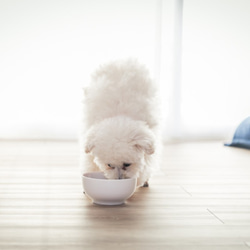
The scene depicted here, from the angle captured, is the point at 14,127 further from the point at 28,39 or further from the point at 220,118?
the point at 220,118

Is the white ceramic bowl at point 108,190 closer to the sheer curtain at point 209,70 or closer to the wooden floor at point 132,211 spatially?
the wooden floor at point 132,211

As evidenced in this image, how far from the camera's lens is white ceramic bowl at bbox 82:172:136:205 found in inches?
82.8

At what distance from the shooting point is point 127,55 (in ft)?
18.7

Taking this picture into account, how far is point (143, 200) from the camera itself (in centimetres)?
230

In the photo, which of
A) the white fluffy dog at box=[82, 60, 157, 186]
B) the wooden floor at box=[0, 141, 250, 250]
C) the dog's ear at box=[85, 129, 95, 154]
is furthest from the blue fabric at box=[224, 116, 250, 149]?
the dog's ear at box=[85, 129, 95, 154]

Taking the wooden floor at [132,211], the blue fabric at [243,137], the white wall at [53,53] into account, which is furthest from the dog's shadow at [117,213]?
the white wall at [53,53]

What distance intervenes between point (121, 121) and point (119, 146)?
0.62ft

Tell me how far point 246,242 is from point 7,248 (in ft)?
2.94

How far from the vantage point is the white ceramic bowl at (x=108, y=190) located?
6.90 feet

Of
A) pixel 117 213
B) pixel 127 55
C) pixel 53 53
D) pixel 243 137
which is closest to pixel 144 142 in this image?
pixel 117 213

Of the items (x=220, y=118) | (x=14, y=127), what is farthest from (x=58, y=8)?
(x=220, y=118)

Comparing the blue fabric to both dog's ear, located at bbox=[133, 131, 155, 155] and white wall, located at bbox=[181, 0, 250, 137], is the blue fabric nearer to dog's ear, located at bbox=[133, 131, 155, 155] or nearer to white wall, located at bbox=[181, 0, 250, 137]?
white wall, located at bbox=[181, 0, 250, 137]

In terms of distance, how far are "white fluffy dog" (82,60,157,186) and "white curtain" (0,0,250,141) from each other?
2.90 m

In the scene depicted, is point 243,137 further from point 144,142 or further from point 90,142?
point 90,142
